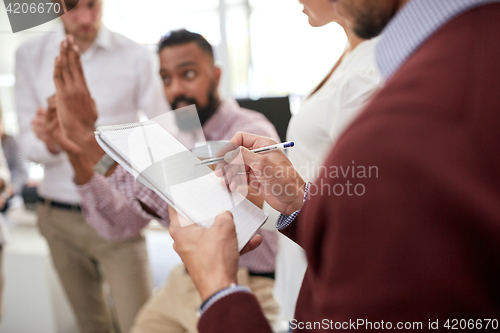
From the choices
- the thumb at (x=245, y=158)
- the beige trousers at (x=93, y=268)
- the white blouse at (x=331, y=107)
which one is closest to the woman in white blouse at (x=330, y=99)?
the white blouse at (x=331, y=107)

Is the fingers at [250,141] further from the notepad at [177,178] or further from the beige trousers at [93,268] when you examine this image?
the beige trousers at [93,268]

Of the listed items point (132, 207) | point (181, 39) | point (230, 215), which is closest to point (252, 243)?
point (230, 215)

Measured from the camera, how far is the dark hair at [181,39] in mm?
1122

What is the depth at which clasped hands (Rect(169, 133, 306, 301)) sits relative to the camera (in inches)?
13.4

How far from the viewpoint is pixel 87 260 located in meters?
1.22

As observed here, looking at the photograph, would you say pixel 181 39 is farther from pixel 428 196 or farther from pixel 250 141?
pixel 428 196

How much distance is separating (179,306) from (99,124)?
58cm

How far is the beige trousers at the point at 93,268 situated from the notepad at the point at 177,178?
733mm

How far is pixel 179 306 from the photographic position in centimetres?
97

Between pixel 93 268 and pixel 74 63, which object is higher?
pixel 74 63

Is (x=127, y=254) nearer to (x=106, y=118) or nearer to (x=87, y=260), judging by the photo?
(x=87, y=260)

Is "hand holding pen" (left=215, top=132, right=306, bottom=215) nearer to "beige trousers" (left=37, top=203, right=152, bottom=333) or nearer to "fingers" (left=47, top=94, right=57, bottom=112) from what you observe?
"fingers" (left=47, top=94, right=57, bottom=112)

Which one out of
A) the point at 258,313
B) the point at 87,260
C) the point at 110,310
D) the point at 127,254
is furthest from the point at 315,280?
the point at 110,310

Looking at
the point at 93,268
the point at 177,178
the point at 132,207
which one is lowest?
the point at 93,268
